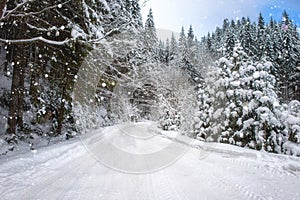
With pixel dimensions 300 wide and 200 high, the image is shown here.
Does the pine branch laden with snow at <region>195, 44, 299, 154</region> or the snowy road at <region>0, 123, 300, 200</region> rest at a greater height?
the pine branch laden with snow at <region>195, 44, 299, 154</region>

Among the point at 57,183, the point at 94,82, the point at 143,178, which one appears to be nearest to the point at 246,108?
the point at 94,82

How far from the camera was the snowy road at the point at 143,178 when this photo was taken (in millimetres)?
4594

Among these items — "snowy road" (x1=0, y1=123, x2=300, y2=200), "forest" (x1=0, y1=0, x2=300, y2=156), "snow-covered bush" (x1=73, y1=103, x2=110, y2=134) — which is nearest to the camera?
"snowy road" (x1=0, y1=123, x2=300, y2=200)

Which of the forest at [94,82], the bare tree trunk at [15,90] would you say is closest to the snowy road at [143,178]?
the bare tree trunk at [15,90]

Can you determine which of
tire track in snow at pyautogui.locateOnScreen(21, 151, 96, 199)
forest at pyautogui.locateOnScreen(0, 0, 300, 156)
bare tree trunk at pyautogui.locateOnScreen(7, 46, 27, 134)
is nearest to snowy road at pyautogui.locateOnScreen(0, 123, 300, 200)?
tire track in snow at pyautogui.locateOnScreen(21, 151, 96, 199)

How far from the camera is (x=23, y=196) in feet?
13.6

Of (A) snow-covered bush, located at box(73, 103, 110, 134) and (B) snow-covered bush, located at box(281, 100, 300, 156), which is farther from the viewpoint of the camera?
(A) snow-covered bush, located at box(73, 103, 110, 134)

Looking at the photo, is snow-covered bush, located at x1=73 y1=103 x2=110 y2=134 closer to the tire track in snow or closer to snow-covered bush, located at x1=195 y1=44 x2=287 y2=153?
snow-covered bush, located at x1=195 y1=44 x2=287 y2=153

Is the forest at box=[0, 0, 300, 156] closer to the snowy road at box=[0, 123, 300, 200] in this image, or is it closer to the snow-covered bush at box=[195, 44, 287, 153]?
the snow-covered bush at box=[195, 44, 287, 153]

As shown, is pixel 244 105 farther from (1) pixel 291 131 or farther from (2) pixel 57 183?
(2) pixel 57 183

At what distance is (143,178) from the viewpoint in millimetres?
5758

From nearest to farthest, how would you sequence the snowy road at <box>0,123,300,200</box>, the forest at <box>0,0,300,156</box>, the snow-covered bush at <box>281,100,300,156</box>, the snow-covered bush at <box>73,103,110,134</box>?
→ the snowy road at <box>0,123,300,200</box>
the forest at <box>0,0,300,156</box>
the snow-covered bush at <box>281,100,300,156</box>
the snow-covered bush at <box>73,103,110,134</box>

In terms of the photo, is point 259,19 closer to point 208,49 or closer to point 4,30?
point 208,49

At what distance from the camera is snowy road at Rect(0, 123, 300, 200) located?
4.59 meters
